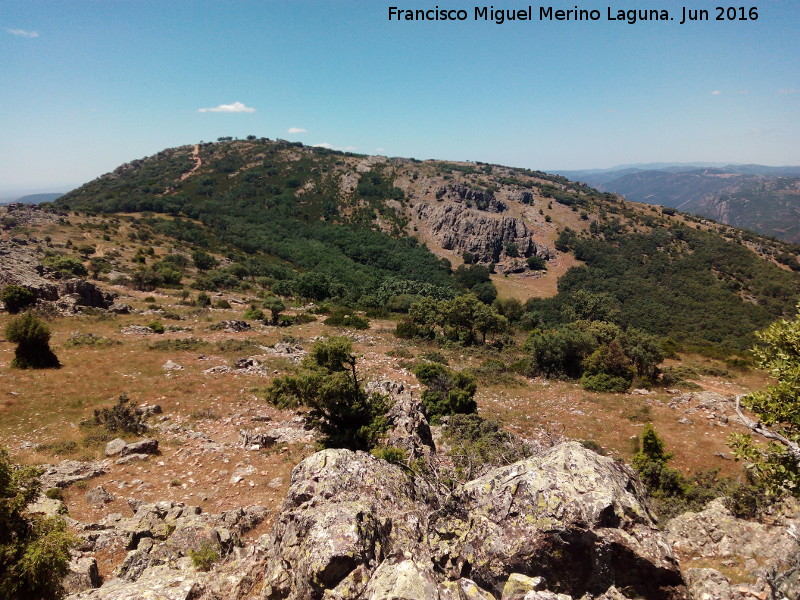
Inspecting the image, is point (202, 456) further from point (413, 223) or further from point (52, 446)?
point (413, 223)

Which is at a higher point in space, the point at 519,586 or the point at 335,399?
the point at 519,586

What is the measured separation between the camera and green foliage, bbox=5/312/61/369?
67.9 ft

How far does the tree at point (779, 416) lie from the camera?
24.2ft

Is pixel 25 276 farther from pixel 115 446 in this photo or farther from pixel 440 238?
pixel 440 238

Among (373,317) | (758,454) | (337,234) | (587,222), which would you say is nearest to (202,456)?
(758,454)

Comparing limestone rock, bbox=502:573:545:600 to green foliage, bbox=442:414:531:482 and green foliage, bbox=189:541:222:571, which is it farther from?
green foliage, bbox=189:541:222:571

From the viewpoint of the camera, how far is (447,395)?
2111 centimetres

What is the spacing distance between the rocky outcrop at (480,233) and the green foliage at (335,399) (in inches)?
4382

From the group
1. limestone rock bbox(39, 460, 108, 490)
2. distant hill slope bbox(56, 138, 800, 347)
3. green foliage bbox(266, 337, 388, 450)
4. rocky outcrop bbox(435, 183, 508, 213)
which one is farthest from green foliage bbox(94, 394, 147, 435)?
rocky outcrop bbox(435, 183, 508, 213)

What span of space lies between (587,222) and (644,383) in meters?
118

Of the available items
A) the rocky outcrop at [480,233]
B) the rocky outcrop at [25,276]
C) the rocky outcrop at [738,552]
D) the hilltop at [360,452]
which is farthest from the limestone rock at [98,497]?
the rocky outcrop at [480,233]

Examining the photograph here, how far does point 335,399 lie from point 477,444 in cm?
563

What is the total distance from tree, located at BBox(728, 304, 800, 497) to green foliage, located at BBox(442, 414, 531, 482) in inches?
215

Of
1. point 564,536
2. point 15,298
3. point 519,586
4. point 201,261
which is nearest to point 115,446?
point 519,586
